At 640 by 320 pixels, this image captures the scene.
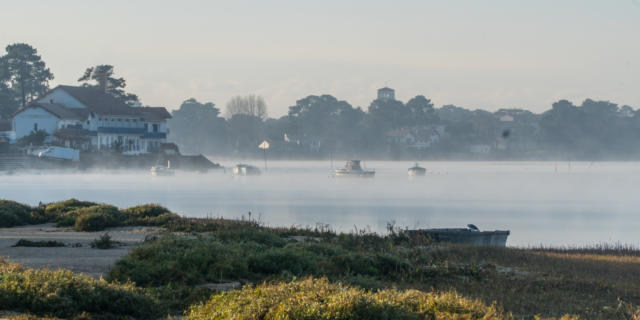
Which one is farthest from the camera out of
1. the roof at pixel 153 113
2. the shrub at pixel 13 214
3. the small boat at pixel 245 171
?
the small boat at pixel 245 171

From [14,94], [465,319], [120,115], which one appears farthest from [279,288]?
[14,94]

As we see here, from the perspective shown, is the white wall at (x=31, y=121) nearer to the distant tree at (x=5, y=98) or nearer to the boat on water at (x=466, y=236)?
the distant tree at (x=5, y=98)

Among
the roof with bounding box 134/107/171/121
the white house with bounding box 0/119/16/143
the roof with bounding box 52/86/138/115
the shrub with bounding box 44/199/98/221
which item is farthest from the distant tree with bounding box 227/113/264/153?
the shrub with bounding box 44/199/98/221

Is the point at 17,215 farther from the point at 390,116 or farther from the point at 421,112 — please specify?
the point at 421,112

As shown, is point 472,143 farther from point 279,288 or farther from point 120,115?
point 279,288

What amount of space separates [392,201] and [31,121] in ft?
190

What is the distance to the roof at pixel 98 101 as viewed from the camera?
365 ft

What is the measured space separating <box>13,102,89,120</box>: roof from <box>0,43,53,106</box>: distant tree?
1862 cm

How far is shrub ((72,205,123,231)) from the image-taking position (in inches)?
1031

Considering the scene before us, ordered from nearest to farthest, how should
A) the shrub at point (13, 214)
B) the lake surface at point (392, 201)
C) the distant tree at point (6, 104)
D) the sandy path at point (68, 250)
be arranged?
the sandy path at point (68, 250) → the shrub at point (13, 214) → the lake surface at point (392, 201) → the distant tree at point (6, 104)

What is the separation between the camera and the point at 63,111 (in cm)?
10862

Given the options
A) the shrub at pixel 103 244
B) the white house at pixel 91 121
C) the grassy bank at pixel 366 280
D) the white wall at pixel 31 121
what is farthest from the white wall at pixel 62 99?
the grassy bank at pixel 366 280

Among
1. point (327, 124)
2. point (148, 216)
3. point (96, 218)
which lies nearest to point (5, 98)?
point (327, 124)

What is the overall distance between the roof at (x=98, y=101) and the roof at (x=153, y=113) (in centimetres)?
256
